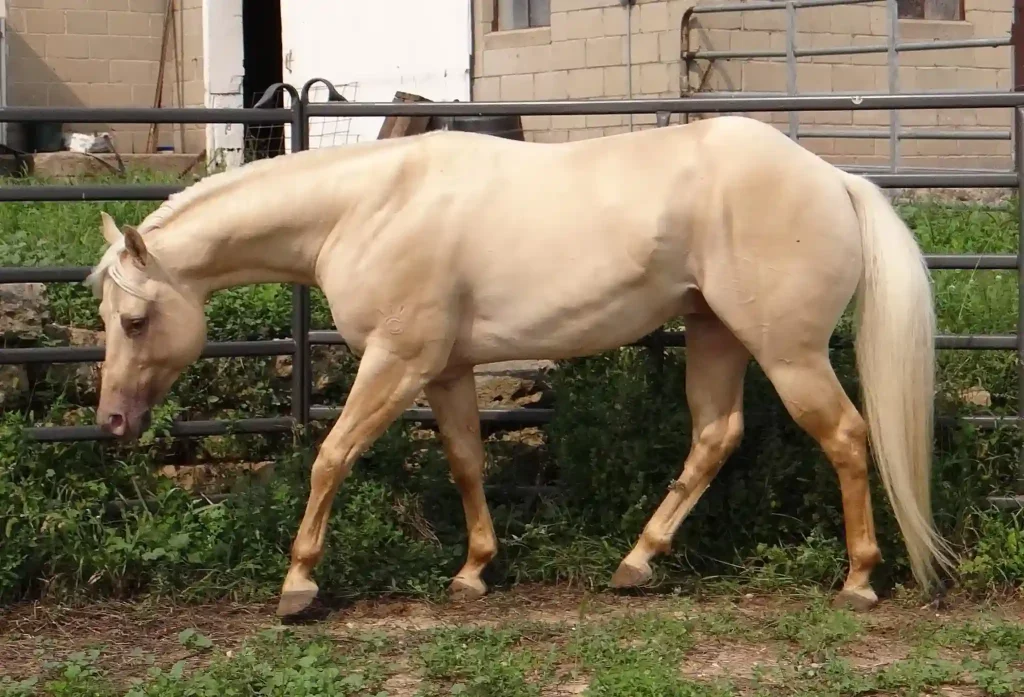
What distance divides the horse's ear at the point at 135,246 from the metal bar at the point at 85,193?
0.70m

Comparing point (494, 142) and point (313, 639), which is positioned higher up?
point (494, 142)

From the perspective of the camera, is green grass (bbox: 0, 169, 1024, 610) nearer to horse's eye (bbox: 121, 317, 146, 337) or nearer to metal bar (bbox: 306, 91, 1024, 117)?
horse's eye (bbox: 121, 317, 146, 337)

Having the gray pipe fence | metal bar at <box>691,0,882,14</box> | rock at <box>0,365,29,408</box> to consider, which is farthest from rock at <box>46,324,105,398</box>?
metal bar at <box>691,0,882,14</box>

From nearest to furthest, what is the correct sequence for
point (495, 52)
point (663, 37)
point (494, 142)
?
point (494, 142), point (663, 37), point (495, 52)

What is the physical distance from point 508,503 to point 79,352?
1.70 metres

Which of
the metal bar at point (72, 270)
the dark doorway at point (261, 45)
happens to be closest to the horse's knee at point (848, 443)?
the metal bar at point (72, 270)

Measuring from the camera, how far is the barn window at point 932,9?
1160 cm

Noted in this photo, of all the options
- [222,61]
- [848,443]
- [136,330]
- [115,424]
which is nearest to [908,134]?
[848,443]

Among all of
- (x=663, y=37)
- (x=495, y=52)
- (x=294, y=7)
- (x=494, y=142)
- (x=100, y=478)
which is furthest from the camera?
(x=294, y=7)

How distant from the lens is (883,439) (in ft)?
14.7

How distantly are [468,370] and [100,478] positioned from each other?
1462 mm

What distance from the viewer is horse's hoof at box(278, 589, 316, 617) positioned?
4.44 meters

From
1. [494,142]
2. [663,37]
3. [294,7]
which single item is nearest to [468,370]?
[494,142]

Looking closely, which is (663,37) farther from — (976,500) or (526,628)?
(526,628)
